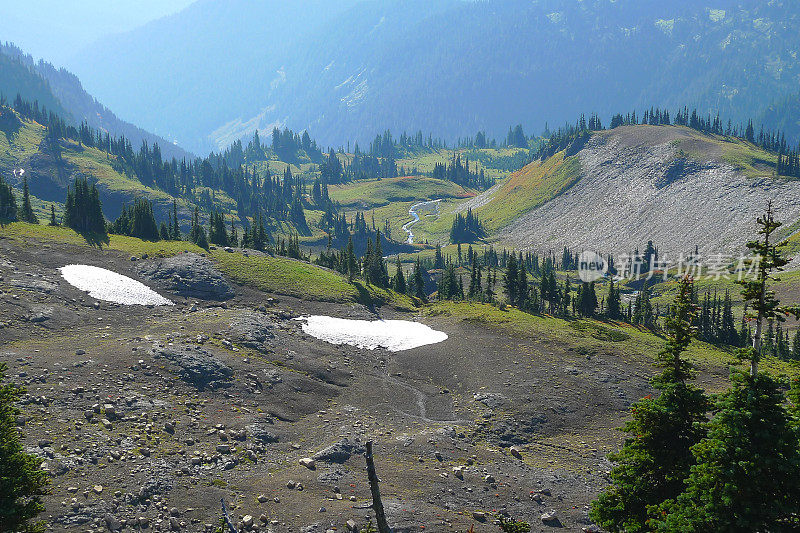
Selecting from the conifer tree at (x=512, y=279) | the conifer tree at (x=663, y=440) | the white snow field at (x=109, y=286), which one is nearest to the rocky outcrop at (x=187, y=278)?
the white snow field at (x=109, y=286)

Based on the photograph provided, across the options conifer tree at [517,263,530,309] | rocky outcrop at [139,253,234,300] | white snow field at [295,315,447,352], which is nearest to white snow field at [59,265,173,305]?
rocky outcrop at [139,253,234,300]

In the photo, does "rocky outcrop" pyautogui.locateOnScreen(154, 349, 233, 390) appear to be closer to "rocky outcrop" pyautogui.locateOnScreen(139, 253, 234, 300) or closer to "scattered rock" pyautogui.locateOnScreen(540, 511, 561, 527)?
"rocky outcrop" pyautogui.locateOnScreen(139, 253, 234, 300)


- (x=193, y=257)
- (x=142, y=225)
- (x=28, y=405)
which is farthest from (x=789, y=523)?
(x=142, y=225)

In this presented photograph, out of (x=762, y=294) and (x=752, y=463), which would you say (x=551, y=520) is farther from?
(x=762, y=294)

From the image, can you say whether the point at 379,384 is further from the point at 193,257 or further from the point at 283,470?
the point at 193,257

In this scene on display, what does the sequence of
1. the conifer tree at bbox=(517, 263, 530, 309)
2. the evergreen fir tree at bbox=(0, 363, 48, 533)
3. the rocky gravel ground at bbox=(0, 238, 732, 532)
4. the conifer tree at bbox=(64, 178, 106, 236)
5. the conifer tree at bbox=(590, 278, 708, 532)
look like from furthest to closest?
1. the conifer tree at bbox=(517, 263, 530, 309)
2. the conifer tree at bbox=(64, 178, 106, 236)
3. the rocky gravel ground at bbox=(0, 238, 732, 532)
4. the conifer tree at bbox=(590, 278, 708, 532)
5. the evergreen fir tree at bbox=(0, 363, 48, 533)
